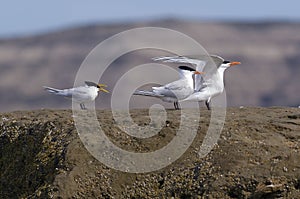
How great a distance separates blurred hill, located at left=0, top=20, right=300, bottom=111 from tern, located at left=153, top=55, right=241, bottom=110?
67.1 m

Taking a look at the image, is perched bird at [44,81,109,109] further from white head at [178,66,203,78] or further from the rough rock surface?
the rough rock surface

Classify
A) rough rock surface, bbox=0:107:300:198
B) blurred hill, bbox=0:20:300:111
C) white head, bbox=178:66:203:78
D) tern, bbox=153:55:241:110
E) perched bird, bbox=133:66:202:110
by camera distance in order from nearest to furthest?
rough rock surface, bbox=0:107:300:198 < perched bird, bbox=133:66:202:110 < tern, bbox=153:55:241:110 < white head, bbox=178:66:203:78 < blurred hill, bbox=0:20:300:111

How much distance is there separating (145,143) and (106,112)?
1943 mm

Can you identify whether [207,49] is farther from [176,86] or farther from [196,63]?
[176,86]

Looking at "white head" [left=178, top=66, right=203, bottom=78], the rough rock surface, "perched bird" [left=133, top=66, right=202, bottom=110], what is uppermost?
"white head" [left=178, top=66, right=203, bottom=78]

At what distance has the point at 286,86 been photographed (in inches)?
3937

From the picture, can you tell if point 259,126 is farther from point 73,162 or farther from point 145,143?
point 73,162

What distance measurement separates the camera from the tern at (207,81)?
1708cm

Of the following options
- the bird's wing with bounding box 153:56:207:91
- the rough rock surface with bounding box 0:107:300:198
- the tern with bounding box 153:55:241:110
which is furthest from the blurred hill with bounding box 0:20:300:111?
the rough rock surface with bounding box 0:107:300:198

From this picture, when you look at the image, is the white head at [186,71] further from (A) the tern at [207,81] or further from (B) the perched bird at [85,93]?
(B) the perched bird at [85,93]

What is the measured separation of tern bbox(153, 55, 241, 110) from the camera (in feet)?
56.0

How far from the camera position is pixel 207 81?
1742cm

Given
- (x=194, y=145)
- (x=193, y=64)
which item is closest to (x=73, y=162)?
(x=194, y=145)

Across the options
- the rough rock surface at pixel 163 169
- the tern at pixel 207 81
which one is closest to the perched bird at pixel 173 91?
the tern at pixel 207 81
